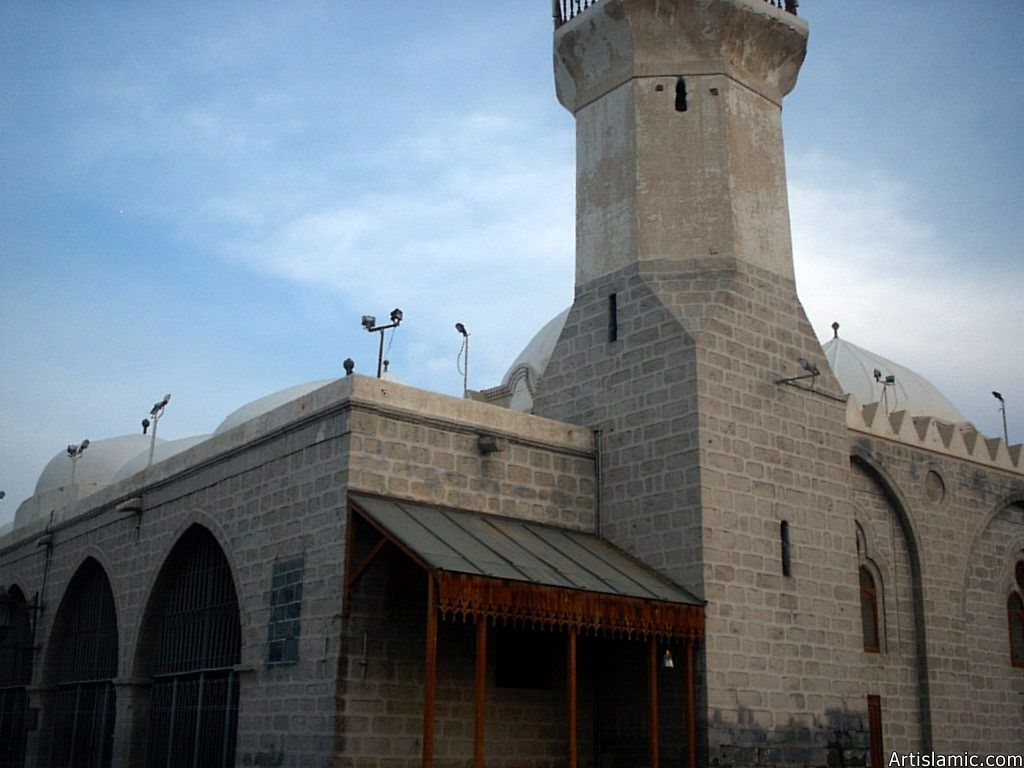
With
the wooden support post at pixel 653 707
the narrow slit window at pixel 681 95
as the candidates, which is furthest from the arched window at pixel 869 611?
the narrow slit window at pixel 681 95

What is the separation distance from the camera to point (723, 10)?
15.3m

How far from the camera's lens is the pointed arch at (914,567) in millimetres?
16750

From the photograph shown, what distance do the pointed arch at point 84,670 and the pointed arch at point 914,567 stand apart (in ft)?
38.7

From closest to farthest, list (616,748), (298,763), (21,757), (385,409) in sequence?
1. (298,763)
2. (385,409)
3. (616,748)
4. (21,757)

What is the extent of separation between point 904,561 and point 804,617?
13.5 ft

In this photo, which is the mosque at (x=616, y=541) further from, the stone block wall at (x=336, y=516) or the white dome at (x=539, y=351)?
the white dome at (x=539, y=351)

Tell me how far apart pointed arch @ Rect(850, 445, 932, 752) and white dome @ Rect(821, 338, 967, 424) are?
4.46m

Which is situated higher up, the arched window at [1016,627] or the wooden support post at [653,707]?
the arched window at [1016,627]

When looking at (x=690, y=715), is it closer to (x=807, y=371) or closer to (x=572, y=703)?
(x=572, y=703)

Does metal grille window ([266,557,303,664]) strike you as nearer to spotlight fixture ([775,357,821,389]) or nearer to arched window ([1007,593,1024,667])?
spotlight fixture ([775,357,821,389])

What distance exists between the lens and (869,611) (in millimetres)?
16734

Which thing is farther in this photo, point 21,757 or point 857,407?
point 21,757

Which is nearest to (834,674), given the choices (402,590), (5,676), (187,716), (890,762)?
(890,762)

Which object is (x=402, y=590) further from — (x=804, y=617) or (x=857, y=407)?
(x=857, y=407)
